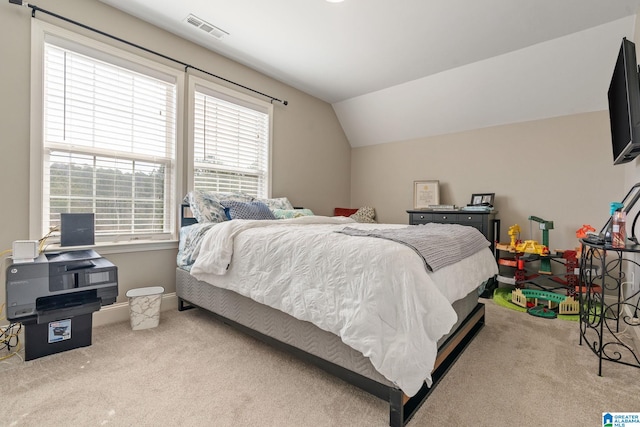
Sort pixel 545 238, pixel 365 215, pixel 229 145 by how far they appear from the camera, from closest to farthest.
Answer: pixel 545 238 → pixel 229 145 → pixel 365 215

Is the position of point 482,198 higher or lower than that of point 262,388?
higher

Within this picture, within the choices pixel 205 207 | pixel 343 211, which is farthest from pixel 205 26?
pixel 343 211

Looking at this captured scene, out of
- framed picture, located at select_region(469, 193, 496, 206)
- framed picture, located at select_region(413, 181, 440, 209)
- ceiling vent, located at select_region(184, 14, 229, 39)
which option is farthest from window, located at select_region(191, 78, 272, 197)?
framed picture, located at select_region(469, 193, 496, 206)

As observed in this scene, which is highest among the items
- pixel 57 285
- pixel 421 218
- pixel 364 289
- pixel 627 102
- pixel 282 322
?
pixel 627 102

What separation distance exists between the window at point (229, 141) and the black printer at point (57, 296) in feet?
4.21

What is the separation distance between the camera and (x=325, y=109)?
455cm

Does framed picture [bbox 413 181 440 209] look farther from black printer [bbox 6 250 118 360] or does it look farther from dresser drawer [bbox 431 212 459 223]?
black printer [bbox 6 250 118 360]

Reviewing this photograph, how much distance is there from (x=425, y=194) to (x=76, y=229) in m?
3.87

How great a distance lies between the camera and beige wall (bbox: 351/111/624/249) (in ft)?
10.2

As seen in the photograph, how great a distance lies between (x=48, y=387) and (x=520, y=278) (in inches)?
153

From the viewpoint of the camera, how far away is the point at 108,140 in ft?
8.13

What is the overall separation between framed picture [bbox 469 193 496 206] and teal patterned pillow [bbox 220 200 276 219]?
262 centimetres

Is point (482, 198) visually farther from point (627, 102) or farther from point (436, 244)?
point (436, 244)

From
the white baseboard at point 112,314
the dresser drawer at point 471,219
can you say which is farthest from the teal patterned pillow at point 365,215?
the white baseboard at point 112,314
